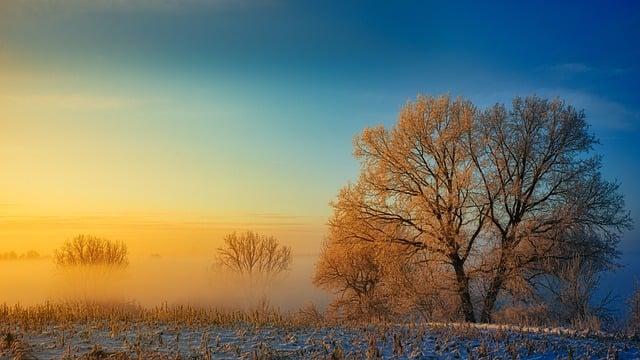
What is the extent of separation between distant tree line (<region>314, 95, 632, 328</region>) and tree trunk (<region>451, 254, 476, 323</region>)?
50mm

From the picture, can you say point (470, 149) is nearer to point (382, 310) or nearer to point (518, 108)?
point (518, 108)

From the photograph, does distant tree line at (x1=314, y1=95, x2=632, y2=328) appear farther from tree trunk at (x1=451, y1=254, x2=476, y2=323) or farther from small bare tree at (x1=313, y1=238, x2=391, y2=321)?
small bare tree at (x1=313, y1=238, x2=391, y2=321)

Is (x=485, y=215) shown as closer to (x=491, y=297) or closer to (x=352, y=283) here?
(x=491, y=297)

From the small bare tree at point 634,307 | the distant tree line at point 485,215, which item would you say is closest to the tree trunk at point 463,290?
the distant tree line at point 485,215

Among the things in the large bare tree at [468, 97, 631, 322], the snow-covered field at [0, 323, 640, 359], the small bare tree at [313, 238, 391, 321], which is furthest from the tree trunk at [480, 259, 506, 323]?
the snow-covered field at [0, 323, 640, 359]

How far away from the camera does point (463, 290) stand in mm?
28250

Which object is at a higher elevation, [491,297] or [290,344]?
[290,344]

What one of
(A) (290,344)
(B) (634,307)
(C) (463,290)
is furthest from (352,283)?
(A) (290,344)

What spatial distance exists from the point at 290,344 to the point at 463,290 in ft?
57.8

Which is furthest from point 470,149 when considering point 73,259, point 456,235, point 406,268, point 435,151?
point 73,259

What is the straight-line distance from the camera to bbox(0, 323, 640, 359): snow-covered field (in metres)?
11.4

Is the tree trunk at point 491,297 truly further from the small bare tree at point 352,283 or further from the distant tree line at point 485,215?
the small bare tree at point 352,283

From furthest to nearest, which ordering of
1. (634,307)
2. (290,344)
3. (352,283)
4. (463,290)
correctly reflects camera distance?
(352,283)
(463,290)
(634,307)
(290,344)

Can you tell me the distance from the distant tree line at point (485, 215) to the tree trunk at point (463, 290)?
50mm
